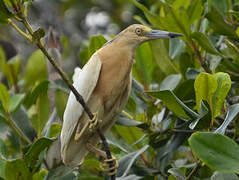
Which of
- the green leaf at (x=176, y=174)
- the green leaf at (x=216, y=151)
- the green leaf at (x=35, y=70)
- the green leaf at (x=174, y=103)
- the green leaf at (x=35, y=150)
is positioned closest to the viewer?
the green leaf at (x=216, y=151)

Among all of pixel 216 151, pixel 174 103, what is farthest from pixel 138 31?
pixel 216 151

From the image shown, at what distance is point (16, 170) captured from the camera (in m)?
2.32

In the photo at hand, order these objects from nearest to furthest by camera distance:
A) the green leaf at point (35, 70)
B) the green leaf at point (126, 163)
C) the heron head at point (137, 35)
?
1. the green leaf at point (126, 163)
2. the heron head at point (137, 35)
3. the green leaf at point (35, 70)

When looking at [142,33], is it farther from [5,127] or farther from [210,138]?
[210,138]

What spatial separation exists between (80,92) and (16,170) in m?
0.57

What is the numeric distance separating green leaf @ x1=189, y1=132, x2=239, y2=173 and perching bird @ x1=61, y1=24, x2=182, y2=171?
957 millimetres

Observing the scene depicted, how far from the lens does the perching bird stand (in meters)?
2.68

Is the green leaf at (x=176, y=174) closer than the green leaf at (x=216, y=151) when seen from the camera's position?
No

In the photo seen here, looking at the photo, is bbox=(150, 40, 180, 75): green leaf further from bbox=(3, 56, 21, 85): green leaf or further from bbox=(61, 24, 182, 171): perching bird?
bbox=(3, 56, 21, 85): green leaf

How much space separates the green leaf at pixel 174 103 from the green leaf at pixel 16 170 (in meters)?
0.68

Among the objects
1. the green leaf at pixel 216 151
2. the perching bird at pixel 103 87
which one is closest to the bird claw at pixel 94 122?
the perching bird at pixel 103 87

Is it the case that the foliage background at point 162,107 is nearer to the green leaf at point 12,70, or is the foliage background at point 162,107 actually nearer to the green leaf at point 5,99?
the green leaf at point 5,99

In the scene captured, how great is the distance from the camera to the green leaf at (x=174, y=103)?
7.16 ft

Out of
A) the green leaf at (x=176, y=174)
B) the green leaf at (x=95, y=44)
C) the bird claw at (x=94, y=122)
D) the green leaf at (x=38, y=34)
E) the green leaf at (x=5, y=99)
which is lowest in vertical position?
the green leaf at (x=176, y=174)
